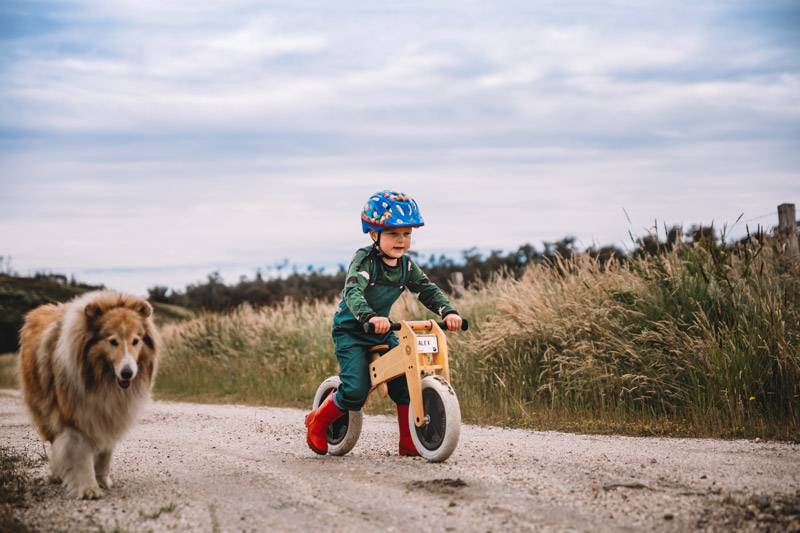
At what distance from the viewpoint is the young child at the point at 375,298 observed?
694cm

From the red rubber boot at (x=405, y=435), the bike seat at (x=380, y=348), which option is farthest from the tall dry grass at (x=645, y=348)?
the bike seat at (x=380, y=348)

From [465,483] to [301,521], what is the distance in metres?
1.38

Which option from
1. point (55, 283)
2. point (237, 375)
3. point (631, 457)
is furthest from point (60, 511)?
point (55, 283)

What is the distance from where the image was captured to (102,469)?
6461 mm

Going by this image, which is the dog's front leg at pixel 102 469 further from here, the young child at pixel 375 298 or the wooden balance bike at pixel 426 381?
the wooden balance bike at pixel 426 381

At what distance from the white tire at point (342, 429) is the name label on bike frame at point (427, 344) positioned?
0.99 metres

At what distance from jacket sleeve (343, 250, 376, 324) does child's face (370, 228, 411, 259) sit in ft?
0.65

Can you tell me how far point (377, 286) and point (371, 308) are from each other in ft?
A: 0.78

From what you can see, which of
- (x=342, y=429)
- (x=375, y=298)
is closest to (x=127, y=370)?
(x=375, y=298)

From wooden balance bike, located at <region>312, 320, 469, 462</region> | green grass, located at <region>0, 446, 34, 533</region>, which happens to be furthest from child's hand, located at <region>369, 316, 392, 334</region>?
green grass, located at <region>0, 446, 34, 533</region>

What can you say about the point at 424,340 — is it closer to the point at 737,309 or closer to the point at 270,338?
the point at 737,309

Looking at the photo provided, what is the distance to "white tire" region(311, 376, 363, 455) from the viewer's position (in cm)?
746

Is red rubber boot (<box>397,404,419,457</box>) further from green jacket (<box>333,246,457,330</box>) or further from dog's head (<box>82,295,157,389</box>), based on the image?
dog's head (<box>82,295,157,389</box>)

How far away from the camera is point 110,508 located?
224 inches
